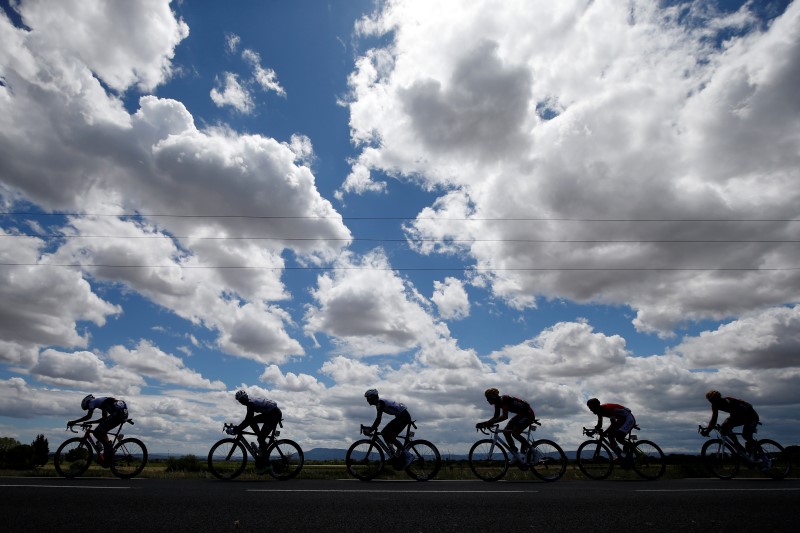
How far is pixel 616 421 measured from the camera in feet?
45.0

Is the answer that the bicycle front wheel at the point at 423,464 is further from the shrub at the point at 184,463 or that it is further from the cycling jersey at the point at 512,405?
the shrub at the point at 184,463

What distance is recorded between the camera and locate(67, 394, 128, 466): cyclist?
13266mm

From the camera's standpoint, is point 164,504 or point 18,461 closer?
point 164,504

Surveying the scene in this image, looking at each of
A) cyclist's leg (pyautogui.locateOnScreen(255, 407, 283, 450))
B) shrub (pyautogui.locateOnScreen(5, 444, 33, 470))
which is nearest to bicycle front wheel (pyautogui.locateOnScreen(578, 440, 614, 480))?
cyclist's leg (pyautogui.locateOnScreen(255, 407, 283, 450))

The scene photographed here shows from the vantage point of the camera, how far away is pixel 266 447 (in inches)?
500

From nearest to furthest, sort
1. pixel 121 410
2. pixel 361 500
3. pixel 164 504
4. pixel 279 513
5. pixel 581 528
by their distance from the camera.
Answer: pixel 581 528
pixel 279 513
pixel 164 504
pixel 361 500
pixel 121 410

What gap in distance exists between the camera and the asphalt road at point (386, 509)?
20.5ft

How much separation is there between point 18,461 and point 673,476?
97.0 ft

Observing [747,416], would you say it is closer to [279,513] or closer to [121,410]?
[279,513]

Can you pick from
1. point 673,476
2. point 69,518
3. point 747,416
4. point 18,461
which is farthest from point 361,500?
point 18,461

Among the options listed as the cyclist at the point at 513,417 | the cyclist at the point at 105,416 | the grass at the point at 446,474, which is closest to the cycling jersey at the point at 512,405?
the cyclist at the point at 513,417

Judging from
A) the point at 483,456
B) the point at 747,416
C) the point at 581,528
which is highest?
the point at 747,416

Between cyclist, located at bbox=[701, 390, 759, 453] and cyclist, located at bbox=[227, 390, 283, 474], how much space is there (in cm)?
1208

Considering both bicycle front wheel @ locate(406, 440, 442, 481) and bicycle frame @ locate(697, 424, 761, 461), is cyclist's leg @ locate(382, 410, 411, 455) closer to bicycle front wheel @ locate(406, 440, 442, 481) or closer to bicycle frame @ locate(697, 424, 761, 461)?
bicycle front wheel @ locate(406, 440, 442, 481)
